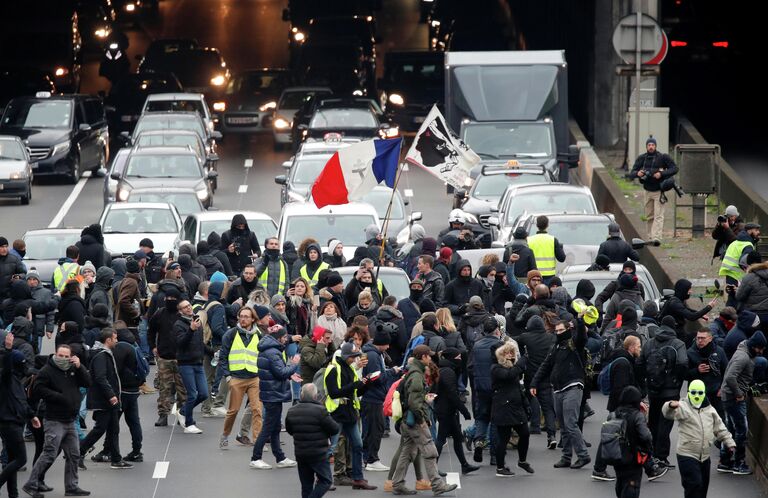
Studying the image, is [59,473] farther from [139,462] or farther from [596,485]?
[596,485]

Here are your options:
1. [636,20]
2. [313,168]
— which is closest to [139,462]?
[313,168]

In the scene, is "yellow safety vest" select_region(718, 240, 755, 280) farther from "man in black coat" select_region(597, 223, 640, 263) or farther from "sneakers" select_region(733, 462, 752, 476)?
"sneakers" select_region(733, 462, 752, 476)

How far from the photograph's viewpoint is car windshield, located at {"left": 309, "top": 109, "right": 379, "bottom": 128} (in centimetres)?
3944

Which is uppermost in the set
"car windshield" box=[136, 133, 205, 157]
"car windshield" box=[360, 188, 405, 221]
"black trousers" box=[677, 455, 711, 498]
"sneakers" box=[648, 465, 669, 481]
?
"black trousers" box=[677, 455, 711, 498]

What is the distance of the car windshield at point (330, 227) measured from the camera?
25891 millimetres

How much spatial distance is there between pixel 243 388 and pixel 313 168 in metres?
14.7

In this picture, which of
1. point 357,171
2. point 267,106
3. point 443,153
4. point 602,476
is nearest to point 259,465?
point 602,476

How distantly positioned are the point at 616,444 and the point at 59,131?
→ 26.6 meters

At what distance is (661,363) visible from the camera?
1708 cm

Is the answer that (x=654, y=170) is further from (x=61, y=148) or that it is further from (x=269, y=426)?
(x=61, y=148)

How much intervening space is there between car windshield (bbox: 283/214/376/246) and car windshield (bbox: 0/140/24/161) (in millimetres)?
12181

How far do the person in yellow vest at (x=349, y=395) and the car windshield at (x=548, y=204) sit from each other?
37.4ft

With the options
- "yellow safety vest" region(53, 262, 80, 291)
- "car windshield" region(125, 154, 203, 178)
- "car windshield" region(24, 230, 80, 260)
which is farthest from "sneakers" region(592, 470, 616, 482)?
"car windshield" region(125, 154, 203, 178)

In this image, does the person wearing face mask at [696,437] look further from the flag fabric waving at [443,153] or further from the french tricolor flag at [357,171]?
the flag fabric waving at [443,153]
